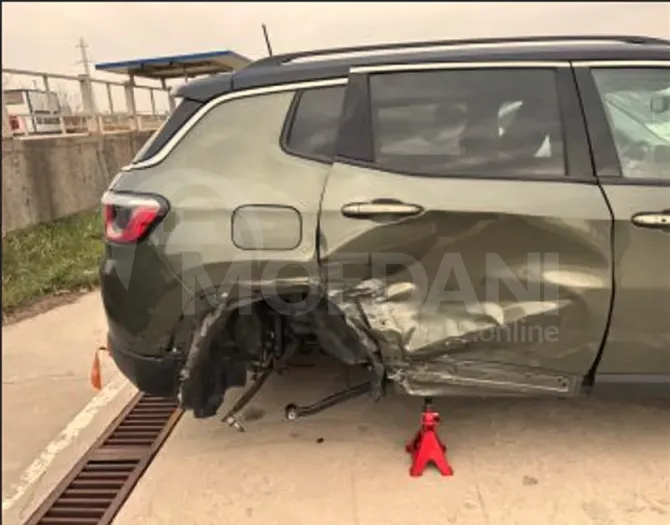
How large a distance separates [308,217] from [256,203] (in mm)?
219

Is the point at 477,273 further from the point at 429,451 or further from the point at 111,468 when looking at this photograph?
the point at 111,468

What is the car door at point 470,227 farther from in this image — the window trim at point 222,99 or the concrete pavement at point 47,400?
the concrete pavement at point 47,400

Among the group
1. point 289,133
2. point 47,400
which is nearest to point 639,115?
point 289,133

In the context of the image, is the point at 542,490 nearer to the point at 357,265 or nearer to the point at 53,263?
the point at 357,265

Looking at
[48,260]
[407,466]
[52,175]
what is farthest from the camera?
[52,175]

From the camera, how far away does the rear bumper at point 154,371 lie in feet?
8.58

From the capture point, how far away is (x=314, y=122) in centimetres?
258

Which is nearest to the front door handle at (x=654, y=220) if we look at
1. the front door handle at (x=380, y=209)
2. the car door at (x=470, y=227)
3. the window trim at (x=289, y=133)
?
the car door at (x=470, y=227)

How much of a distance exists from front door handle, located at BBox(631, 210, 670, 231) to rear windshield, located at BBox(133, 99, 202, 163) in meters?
1.81

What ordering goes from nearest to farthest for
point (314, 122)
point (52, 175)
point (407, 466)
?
point (314, 122) → point (407, 466) → point (52, 175)

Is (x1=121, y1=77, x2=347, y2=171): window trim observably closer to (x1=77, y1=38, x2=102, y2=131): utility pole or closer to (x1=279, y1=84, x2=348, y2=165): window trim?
(x1=279, y1=84, x2=348, y2=165): window trim

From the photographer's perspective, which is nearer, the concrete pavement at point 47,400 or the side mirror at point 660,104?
the side mirror at point 660,104

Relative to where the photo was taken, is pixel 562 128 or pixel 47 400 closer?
pixel 562 128

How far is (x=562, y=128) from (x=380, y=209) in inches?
31.3
